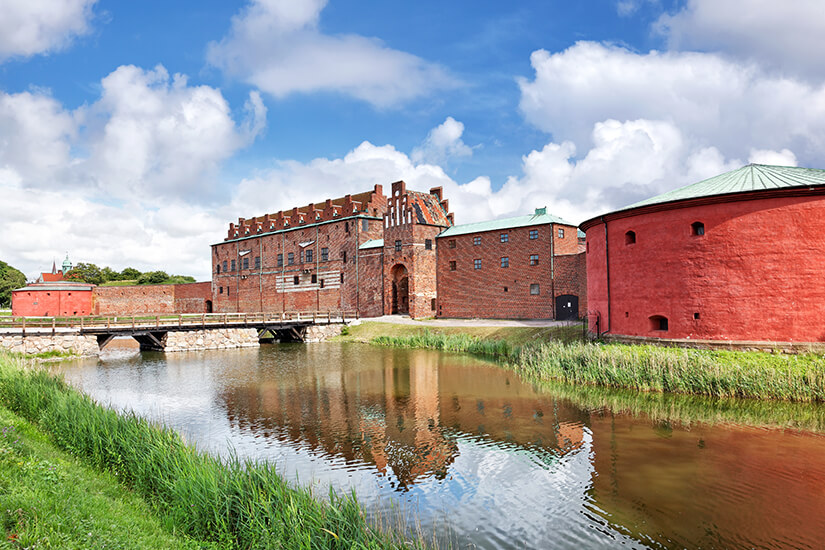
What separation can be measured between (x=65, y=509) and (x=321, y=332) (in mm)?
25806

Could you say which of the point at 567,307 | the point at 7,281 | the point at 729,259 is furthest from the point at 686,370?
the point at 7,281

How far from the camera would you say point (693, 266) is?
49.2 ft

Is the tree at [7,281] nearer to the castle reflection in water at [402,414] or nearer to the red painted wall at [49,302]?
the red painted wall at [49,302]

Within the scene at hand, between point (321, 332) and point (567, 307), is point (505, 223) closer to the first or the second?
point (567, 307)

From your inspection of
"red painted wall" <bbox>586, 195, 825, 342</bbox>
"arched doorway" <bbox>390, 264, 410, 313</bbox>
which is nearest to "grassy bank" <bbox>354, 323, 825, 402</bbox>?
"red painted wall" <bbox>586, 195, 825, 342</bbox>

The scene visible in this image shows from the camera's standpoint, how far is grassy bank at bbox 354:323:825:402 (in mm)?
11663

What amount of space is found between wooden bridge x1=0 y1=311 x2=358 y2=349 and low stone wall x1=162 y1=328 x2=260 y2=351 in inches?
11.9

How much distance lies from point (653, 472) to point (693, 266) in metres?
9.08

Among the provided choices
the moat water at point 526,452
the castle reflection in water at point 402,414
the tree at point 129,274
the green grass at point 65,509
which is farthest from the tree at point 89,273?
the green grass at point 65,509

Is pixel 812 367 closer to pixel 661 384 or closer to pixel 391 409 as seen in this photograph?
pixel 661 384

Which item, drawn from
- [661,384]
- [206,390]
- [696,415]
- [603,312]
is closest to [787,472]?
[696,415]

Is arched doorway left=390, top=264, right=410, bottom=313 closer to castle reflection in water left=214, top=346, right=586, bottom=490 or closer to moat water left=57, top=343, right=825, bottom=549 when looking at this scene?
castle reflection in water left=214, top=346, right=586, bottom=490

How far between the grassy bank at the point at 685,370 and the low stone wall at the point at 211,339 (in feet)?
51.5

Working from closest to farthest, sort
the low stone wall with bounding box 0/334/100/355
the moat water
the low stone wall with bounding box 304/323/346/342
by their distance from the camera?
1. the moat water
2. the low stone wall with bounding box 0/334/100/355
3. the low stone wall with bounding box 304/323/346/342
